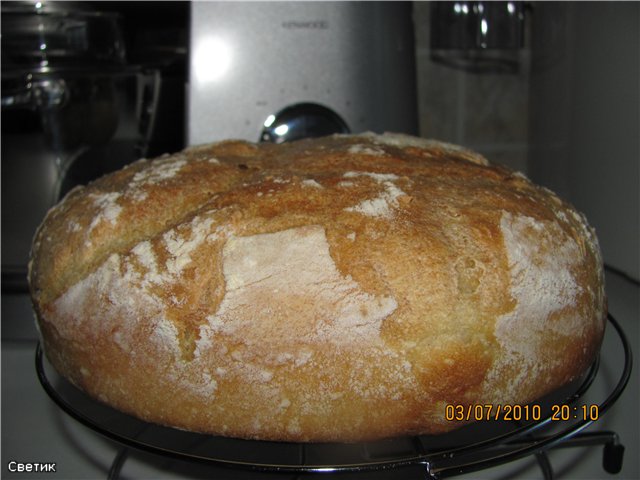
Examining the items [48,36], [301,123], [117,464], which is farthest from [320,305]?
[48,36]

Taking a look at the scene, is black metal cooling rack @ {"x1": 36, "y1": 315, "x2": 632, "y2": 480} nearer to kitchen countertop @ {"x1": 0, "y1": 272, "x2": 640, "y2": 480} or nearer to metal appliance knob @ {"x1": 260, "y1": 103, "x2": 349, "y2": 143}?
kitchen countertop @ {"x1": 0, "y1": 272, "x2": 640, "y2": 480}

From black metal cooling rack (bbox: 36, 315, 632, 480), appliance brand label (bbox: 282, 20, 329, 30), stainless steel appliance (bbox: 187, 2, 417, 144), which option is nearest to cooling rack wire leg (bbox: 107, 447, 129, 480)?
black metal cooling rack (bbox: 36, 315, 632, 480)

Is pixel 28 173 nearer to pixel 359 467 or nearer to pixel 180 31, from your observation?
pixel 180 31

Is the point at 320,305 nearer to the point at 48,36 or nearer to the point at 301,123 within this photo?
the point at 301,123

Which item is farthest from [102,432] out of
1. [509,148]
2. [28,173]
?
[509,148]
